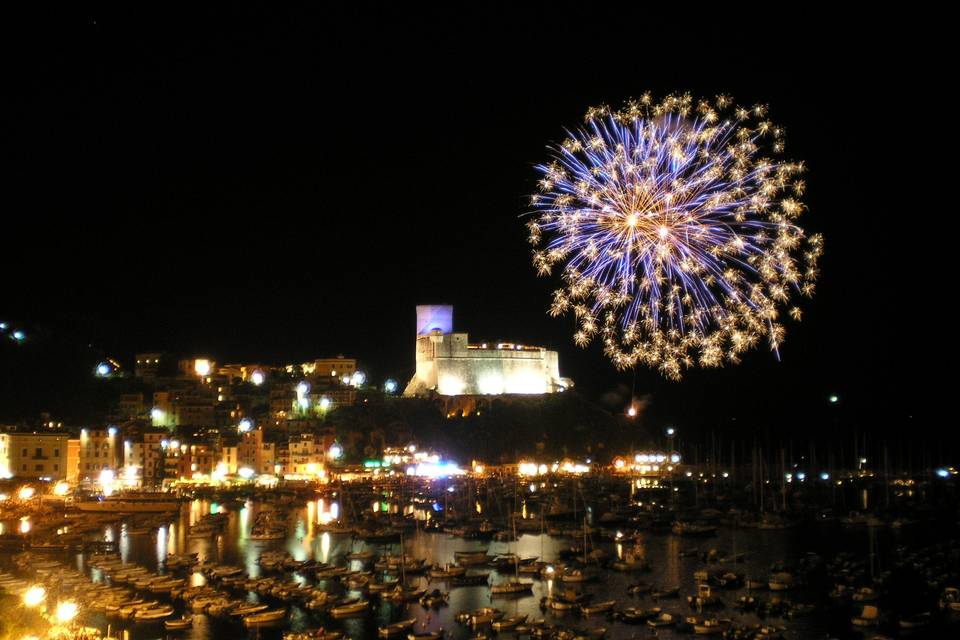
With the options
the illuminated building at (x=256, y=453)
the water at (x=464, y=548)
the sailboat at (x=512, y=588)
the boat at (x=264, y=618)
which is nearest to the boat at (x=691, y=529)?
the water at (x=464, y=548)

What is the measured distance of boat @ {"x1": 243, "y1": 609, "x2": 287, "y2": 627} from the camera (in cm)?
1673

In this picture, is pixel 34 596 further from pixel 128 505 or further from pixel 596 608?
pixel 128 505

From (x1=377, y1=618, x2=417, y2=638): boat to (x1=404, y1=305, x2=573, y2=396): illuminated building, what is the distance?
28411 millimetres

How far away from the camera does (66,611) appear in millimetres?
16438

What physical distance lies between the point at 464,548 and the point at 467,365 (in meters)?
22.2

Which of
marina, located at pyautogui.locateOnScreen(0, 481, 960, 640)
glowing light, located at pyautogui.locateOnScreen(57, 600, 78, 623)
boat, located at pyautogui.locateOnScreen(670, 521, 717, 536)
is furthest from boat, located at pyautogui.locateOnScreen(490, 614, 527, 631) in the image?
boat, located at pyautogui.locateOnScreen(670, 521, 717, 536)

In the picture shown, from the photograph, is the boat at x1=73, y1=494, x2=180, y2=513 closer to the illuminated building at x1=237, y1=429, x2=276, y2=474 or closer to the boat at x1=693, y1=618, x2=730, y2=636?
the illuminated building at x1=237, y1=429, x2=276, y2=474

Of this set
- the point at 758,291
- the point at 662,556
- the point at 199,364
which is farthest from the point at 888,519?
the point at 199,364

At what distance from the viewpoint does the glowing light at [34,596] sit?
16197mm

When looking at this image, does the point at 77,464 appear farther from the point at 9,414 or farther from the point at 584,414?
the point at 584,414

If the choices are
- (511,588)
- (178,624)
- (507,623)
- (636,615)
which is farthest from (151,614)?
(636,615)

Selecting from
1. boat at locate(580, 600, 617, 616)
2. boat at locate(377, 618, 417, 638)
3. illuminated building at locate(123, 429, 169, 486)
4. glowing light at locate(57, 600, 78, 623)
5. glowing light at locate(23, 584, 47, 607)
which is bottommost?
boat at locate(377, 618, 417, 638)

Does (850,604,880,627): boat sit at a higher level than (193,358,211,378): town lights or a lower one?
lower

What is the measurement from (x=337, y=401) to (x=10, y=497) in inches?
607
